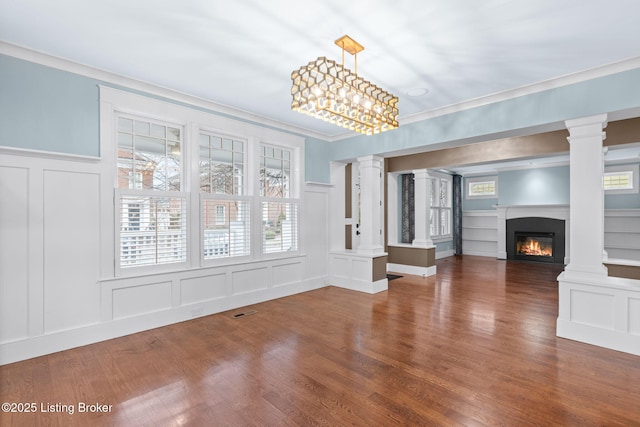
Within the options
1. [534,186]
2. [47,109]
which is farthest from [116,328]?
[534,186]

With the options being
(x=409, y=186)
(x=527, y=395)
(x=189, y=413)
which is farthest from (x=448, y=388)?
(x=409, y=186)

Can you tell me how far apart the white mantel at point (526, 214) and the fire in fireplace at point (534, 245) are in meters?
0.34

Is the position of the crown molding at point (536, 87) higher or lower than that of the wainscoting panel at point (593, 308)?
higher

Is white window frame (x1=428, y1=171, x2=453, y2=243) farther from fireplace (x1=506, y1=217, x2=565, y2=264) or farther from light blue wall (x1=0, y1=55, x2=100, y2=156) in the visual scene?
light blue wall (x1=0, y1=55, x2=100, y2=156)

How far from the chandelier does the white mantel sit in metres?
7.45

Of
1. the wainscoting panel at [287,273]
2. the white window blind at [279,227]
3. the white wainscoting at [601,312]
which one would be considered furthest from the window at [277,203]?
the white wainscoting at [601,312]

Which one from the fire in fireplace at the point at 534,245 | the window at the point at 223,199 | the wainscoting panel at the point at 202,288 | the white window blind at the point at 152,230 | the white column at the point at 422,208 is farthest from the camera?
the fire in fireplace at the point at 534,245

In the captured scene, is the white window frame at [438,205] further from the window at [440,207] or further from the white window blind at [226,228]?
the white window blind at [226,228]

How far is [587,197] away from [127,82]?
5186 millimetres

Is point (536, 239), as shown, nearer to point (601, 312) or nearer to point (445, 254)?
point (445, 254)

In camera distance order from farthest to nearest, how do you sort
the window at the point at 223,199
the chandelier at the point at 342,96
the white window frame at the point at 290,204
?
the white window frame at the point at 290,204 → the window at the point at 223,199 → the chandelier at the point at 342,96

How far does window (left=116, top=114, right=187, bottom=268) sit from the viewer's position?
11.5 ft

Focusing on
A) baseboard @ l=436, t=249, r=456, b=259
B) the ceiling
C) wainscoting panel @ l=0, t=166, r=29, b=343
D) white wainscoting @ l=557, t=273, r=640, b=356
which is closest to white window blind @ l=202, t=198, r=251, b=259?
the ceiling

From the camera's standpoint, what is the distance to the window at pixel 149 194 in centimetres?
Result: 351
